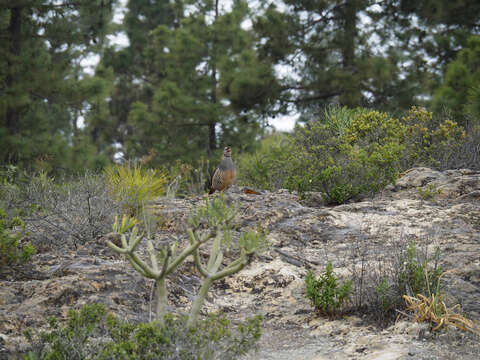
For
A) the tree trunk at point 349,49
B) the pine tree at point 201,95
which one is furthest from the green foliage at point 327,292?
the pine tree at point 201,95

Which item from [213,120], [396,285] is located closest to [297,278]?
[396,285]

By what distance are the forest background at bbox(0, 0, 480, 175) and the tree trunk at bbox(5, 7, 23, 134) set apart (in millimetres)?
27

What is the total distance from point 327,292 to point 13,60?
1028 centimetres

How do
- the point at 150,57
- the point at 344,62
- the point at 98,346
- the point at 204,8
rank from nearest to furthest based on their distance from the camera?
1. the point at 98,346
2. the point at 344,62
3. the point at 204,8
4. the point at 150,57

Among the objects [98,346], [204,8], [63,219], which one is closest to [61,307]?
[98,346]

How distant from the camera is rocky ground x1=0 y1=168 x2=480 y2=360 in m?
2.96

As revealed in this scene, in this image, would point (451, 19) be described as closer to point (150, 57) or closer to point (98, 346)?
point (150, 57)

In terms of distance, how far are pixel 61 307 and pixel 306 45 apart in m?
11.3

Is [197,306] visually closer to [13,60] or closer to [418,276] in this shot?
[418,276]

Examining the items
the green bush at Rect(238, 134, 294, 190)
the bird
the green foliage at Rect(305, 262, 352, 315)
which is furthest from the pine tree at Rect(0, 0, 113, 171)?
the green foliage at Rect(305, 262, 352, 315)

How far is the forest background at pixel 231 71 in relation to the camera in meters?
11.5

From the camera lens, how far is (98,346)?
2609 mm

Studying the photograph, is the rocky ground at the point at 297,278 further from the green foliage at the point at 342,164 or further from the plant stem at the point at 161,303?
the plant stem at the point at 161,303

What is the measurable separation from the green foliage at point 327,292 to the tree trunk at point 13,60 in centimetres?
984
